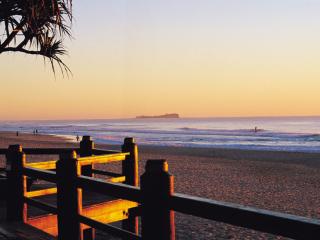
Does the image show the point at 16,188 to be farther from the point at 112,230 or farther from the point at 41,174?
the point at 112,230

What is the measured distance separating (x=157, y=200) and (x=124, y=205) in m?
3.88

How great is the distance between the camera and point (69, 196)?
16.6 feet

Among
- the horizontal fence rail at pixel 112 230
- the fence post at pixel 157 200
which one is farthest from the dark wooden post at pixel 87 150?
the fence post at pixel 157 200

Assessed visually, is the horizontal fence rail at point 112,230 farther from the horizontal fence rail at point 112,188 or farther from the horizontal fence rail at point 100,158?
the horizontal fence rail at point 100,158

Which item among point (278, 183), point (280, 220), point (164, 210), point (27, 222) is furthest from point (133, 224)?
point (278, 183)

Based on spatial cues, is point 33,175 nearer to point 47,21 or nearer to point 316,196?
point 47,21

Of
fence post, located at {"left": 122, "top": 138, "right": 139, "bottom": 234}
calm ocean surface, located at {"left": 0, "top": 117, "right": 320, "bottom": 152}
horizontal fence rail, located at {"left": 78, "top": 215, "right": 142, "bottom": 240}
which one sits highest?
fence post, located at {"left": 122, "top": 138, "right": 139, "bottom": 234}

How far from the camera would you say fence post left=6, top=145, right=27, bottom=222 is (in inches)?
241

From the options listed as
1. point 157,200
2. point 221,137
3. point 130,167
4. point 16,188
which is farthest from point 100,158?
point 221,137

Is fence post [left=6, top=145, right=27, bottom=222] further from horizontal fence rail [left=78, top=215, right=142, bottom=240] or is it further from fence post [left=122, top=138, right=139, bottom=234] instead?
fence post [left=122, top=138, right=139, bottom=234]

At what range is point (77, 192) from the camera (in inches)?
199

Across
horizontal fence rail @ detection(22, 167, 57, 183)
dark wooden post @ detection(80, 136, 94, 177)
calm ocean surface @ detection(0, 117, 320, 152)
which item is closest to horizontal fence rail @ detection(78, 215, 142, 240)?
horizontal fence rail @ detection(22, 167, 57, 183)

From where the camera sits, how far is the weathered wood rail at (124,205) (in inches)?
104

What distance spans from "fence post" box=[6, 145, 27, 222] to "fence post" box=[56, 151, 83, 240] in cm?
121
